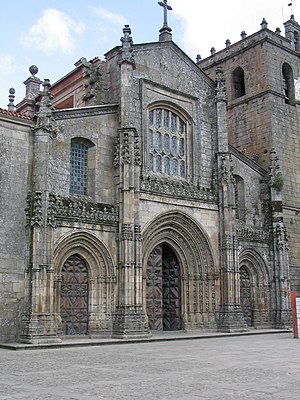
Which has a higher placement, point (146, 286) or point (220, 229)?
point (220, 229)

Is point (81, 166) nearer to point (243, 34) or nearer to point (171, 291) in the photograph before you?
A: point (171, 291)

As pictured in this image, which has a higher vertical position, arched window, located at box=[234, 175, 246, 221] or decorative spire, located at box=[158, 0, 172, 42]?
decorative spire, located at box=[158, 0, 172, 42]

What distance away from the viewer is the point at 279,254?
94.1 feet

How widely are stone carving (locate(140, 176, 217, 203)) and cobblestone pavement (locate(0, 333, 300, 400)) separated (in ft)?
28.2

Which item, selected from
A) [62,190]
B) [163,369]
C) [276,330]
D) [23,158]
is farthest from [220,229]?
[163,369]

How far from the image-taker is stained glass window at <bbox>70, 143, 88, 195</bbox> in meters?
22.6

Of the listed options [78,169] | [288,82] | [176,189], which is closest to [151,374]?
[78,169]

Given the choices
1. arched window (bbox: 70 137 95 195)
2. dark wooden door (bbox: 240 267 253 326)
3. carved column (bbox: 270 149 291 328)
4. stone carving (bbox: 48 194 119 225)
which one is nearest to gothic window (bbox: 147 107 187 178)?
arched window (bbox: 70 137 95 195)

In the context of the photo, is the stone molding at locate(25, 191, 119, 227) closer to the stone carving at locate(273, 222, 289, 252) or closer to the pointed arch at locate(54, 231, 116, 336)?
the pointed arch at locate(54, 231, 116, 336)

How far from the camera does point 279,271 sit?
28.5m

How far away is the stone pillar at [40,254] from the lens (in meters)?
19.1

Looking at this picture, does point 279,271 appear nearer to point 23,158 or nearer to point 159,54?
point 159,54

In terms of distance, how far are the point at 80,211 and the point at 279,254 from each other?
39.6 feet

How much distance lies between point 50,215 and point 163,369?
9694 millimetres
